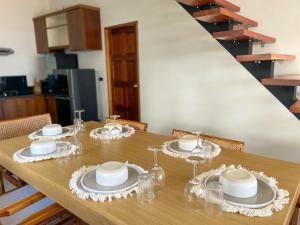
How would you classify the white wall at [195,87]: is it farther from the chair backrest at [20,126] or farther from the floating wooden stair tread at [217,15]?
the chair backrest at [20,126]

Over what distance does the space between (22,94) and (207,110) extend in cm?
362

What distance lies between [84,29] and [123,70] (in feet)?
3.00

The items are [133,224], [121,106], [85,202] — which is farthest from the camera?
[121,106]

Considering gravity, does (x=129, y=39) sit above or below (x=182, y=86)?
above

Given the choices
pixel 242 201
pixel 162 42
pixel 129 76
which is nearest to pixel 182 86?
pixel 162 42

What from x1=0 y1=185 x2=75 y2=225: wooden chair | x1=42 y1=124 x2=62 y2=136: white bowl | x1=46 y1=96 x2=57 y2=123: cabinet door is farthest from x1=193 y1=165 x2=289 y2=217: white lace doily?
x1=46 y1=96 x2=57 y2=123: cabinet door

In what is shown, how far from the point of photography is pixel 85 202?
3.32 ft

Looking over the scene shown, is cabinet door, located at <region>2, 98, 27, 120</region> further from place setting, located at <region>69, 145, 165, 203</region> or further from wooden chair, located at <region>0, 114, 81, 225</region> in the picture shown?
place setting, located at <region>69, 145, 165, 203</region>

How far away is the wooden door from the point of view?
385 centimetres

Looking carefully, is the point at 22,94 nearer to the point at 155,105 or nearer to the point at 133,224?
the point at 155,105

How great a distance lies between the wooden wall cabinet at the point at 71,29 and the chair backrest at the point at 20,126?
1.90 m

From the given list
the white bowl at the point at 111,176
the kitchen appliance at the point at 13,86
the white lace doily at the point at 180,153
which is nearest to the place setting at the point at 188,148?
the white lace doily at the point at 180,153

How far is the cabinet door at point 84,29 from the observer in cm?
390

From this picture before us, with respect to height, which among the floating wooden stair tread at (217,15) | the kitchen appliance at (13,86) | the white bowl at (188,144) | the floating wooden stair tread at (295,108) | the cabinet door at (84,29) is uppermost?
the cabinet door at (84,29)
